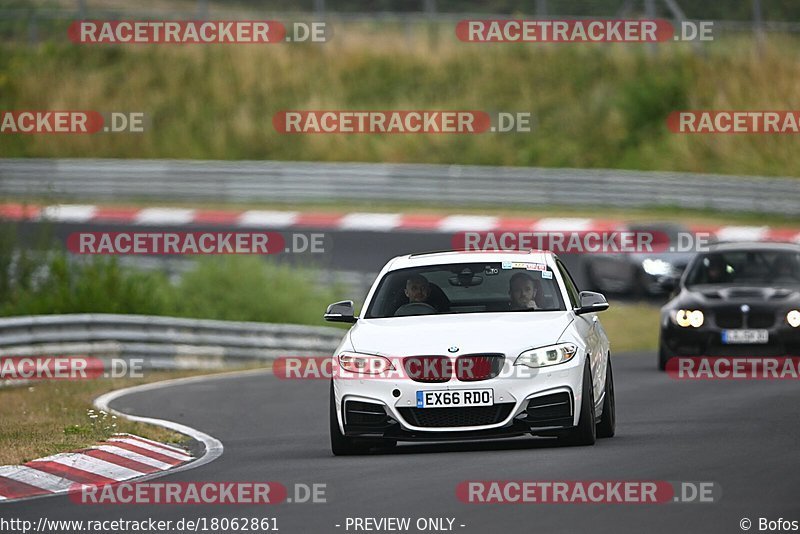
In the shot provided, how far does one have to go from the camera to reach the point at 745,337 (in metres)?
19.0

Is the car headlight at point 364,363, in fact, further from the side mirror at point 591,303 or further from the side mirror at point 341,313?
the side mirror at point 591,303

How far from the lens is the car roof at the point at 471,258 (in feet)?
43.6

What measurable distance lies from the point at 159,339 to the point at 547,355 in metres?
11.9

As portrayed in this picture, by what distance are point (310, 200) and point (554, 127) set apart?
333 inches

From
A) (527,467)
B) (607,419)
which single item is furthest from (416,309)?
(527,467)

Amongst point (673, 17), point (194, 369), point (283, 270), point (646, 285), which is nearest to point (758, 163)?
point (673, 17)

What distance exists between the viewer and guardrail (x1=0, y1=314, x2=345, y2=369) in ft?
70.0

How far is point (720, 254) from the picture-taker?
1997 cm

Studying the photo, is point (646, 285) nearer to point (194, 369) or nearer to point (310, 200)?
point (194, 369)

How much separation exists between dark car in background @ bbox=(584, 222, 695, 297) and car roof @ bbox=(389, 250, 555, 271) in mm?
15813

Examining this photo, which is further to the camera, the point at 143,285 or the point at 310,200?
the point at 310,200

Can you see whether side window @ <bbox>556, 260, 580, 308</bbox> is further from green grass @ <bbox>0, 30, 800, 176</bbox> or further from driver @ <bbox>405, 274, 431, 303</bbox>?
green grass @ <bbox>0, 30, 800, 176</bbox>

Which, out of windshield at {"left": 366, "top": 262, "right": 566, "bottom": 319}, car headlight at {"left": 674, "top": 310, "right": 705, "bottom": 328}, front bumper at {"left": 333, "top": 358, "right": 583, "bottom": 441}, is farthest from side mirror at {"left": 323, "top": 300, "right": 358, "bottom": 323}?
car headlight at {"left": 674, "top": 310, "right": 705, "bottom": 328}

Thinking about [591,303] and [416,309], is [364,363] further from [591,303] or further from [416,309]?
[591,303]
